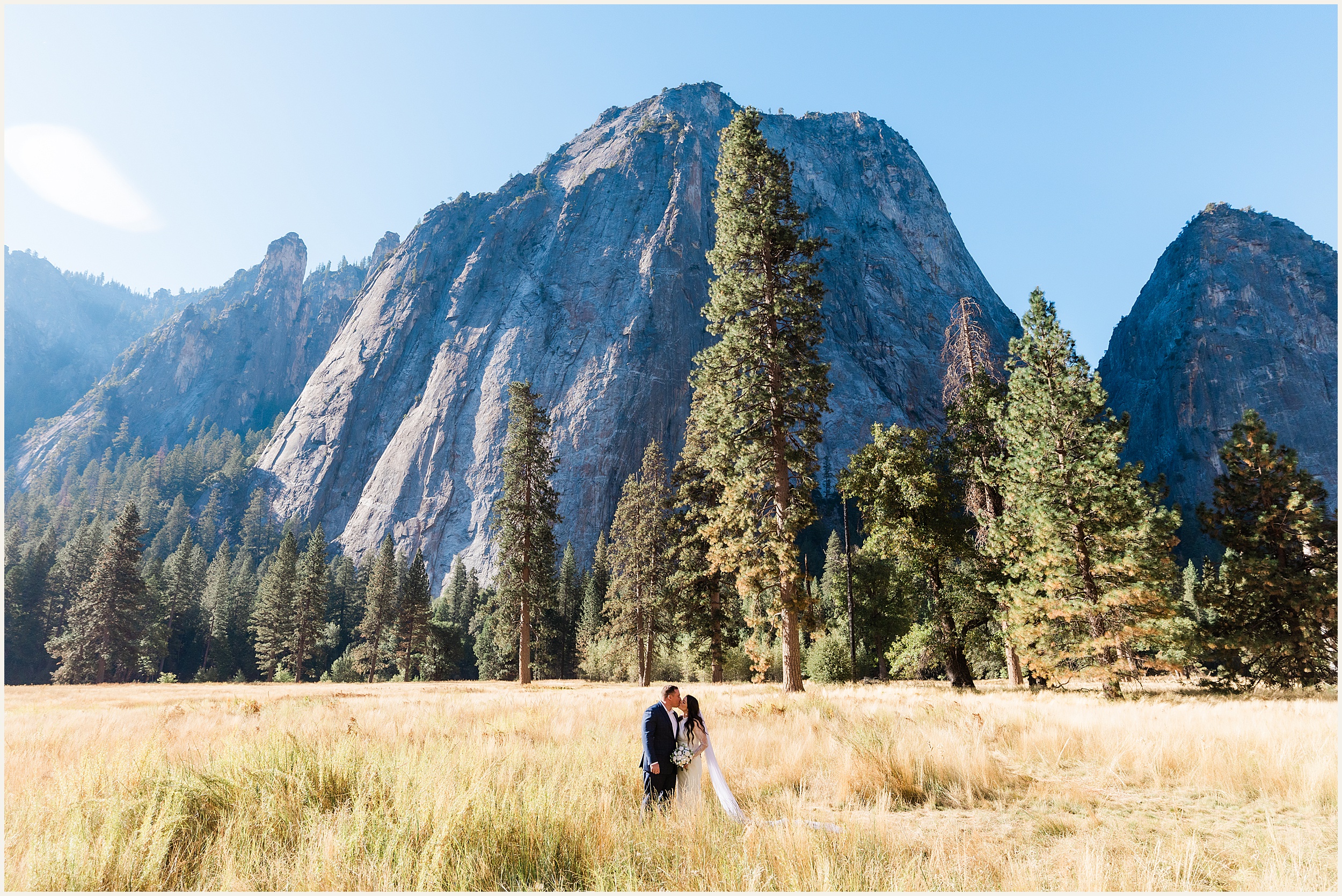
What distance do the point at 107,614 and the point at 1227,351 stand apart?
172495 mm

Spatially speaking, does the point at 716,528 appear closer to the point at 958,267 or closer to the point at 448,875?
the point at 448,875

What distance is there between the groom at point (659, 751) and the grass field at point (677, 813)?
14.3 inches

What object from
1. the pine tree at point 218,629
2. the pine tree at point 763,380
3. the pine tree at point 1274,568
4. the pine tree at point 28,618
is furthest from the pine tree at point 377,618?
the pine tree at point 1274,568

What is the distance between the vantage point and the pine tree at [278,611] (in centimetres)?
6038

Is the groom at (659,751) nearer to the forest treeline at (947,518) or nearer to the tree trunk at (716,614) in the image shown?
the forest treeline at (947,518)

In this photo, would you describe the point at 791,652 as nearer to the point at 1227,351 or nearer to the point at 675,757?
the point at 675,757

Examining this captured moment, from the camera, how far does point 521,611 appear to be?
113ft

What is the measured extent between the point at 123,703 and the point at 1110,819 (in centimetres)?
2415

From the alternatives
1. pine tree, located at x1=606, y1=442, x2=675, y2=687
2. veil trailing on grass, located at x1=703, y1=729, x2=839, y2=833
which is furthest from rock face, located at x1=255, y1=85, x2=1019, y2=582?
veil trailing on grass, located at x1=703, y1=729, x2=839, y2=833

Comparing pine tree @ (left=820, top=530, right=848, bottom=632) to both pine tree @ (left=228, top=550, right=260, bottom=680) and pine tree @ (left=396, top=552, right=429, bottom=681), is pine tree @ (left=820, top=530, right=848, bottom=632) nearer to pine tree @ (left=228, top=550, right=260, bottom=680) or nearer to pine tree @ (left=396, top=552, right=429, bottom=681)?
pine tree @ (left=396, top=552, right=429, bottom=681)

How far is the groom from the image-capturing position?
21.2 ft

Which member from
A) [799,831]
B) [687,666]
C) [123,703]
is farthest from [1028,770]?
[687,666]

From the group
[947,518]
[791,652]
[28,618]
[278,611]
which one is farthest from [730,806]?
[28,618]

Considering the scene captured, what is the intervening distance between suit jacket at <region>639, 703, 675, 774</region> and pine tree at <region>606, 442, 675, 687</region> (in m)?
25.1
